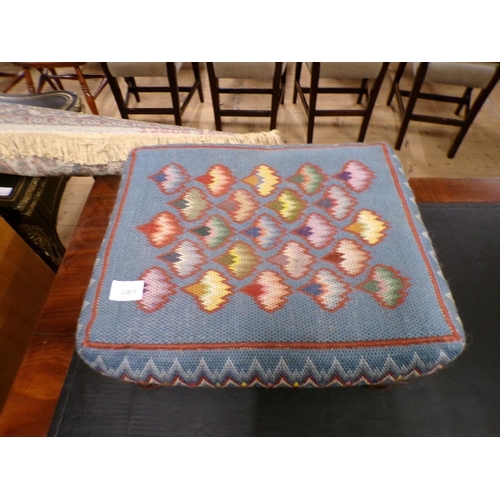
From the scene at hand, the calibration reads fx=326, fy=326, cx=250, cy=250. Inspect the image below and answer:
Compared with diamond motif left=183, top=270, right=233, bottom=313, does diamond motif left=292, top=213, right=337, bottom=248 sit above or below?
above

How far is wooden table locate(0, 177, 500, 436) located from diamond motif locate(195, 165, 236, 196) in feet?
1.82

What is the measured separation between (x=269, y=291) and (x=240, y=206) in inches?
→ 11.4

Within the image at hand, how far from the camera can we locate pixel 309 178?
100 cm

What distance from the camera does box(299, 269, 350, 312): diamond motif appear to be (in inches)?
30.0

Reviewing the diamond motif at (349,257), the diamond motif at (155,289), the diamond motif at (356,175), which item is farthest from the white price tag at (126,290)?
the diamond motif at (356,175)

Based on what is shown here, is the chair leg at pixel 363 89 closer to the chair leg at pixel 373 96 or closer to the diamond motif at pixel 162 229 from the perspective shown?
the chair leg at pixel 373 96

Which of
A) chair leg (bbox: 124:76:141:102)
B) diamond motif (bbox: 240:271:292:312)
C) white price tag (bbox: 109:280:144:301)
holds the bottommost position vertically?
chair leg (bbox: 124:76:141:102)

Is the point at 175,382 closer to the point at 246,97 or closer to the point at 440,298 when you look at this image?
the point at 440,298

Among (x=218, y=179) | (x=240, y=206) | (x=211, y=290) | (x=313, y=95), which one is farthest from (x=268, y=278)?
(x=313, y=95)

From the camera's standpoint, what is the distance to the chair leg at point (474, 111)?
6.29ft

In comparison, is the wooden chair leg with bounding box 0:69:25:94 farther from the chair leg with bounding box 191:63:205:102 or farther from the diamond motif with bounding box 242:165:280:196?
the diamond motif with bounding box 242:165:280:196

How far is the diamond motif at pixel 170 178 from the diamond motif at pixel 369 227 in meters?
0.51

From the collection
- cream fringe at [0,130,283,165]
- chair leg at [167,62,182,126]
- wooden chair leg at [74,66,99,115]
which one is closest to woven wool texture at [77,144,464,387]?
cream fringe at [0,130,283,165]

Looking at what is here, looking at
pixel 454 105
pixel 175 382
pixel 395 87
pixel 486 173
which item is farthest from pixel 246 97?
pixel 175 382
